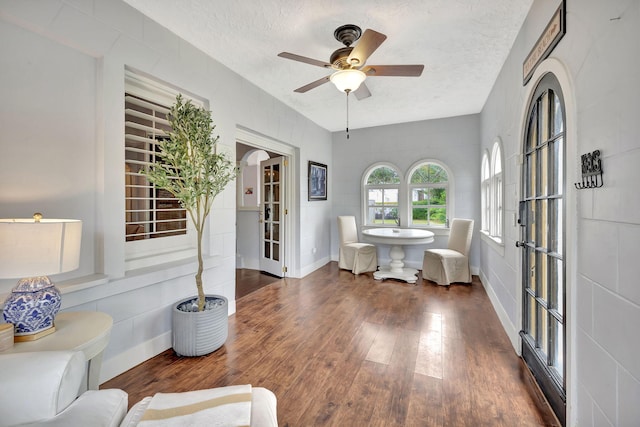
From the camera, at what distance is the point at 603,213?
3.85 ft

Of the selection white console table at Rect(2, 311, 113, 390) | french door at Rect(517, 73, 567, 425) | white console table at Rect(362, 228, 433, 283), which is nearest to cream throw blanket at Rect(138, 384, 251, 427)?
white console table at Rect(2, 311, 113, 390)

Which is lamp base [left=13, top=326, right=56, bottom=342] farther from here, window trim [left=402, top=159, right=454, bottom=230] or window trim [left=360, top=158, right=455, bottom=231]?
window trim [left=402, top=159, right=454, bottom=230]

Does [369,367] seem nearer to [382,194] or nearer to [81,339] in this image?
[81,339]

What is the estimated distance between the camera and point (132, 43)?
2.07m

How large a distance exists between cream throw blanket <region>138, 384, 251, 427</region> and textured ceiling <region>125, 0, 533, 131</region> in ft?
7.91

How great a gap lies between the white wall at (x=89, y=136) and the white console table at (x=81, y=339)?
24cm

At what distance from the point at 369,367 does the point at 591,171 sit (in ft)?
5.90

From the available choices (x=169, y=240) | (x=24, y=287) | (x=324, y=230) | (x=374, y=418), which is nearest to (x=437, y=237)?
(x=324, y=230)

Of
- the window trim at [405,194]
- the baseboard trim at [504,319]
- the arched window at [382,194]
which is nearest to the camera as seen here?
the baseboard trim at [504,319]

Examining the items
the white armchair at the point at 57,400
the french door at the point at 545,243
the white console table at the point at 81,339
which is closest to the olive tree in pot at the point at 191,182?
the white console table at the point at 81,339

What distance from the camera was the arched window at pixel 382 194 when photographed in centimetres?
532

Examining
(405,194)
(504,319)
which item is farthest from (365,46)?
(405,194)

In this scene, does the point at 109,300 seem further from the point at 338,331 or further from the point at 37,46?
the point at 338,331

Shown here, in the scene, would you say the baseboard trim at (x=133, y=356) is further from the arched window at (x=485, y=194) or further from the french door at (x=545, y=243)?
the arched window at (x=485, y=194)
